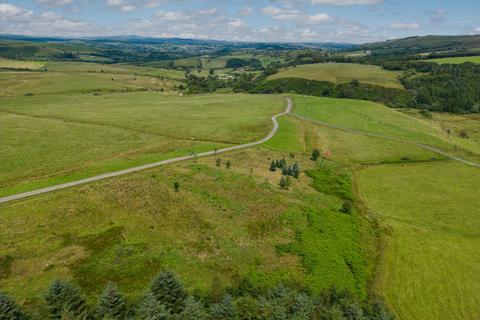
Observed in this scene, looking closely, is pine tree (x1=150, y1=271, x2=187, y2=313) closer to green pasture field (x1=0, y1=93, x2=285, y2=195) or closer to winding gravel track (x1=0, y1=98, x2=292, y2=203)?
winding gravel track (x1=0, y1=98, x2=292, y2=203)

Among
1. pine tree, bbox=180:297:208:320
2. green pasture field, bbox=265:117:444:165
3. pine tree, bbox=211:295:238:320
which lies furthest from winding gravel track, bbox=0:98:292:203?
pine tree, bbox=211:295:238:320

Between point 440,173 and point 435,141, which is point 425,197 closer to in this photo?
point 440,173

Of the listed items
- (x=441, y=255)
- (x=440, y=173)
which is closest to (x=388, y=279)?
(x=441, y=255)

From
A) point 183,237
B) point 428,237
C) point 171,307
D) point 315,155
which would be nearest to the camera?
point 171,307

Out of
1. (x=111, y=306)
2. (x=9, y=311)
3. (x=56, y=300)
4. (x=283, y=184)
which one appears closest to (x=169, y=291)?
(x=111, y=306)

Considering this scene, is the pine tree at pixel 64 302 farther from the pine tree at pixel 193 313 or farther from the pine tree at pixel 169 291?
the pine tree at pixel 193 313

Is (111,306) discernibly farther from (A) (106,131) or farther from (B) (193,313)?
(A) (106,131)
